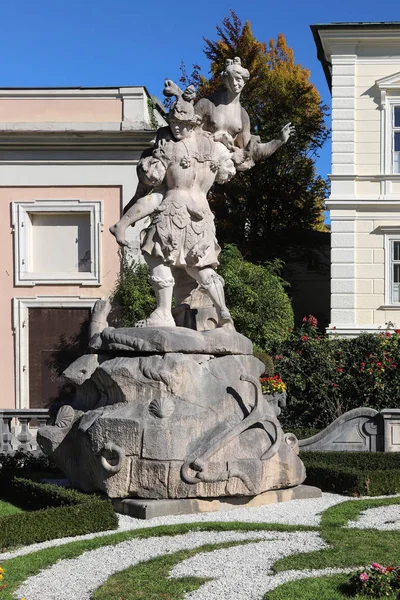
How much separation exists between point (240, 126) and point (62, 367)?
1440cm

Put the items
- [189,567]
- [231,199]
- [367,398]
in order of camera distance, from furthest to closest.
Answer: [231,199]
[367,398]
[189,567]

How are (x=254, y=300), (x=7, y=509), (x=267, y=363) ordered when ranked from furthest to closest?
(x=254, y=300) < (x=267, y=363) < (x=7, y=509)

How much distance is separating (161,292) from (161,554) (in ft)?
11.5

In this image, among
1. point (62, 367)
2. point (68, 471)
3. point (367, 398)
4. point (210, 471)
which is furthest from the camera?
point (62, 367)

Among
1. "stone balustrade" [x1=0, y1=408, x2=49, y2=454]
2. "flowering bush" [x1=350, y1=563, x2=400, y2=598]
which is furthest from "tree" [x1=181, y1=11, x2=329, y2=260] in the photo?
"flowering bush" [x1=350, y1=563, x2=400, y2=598]

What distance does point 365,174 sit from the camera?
25.5m

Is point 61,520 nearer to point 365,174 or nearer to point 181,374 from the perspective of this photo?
point 181,374

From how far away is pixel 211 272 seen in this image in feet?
35.4

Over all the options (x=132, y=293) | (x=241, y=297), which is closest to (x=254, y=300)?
(x=241, y=297)

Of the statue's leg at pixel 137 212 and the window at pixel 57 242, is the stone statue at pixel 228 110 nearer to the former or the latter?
the statue's leg at pixel 137 212

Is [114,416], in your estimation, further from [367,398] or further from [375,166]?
[375,166]

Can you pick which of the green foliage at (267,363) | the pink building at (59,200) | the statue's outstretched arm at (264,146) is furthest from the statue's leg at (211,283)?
the pink building at (59,200)

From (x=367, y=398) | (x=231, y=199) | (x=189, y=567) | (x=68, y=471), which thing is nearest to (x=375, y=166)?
(x=231, y=199)

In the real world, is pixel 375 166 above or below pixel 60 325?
above
